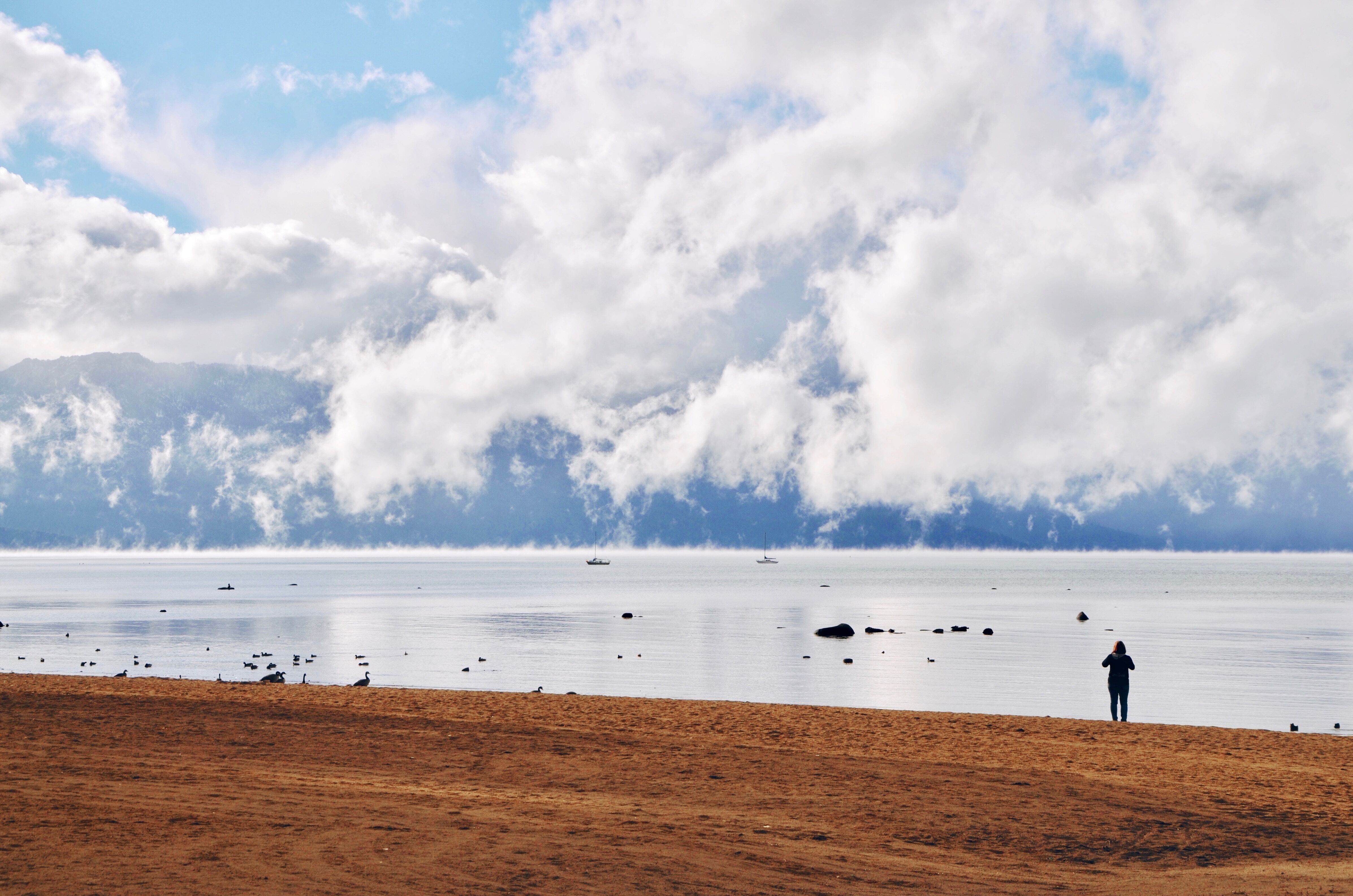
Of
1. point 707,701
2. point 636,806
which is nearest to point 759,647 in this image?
point 707,701

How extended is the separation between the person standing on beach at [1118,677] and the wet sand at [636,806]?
4272mm

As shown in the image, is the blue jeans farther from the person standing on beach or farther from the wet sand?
the wet sand

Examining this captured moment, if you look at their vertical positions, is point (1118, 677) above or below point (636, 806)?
above

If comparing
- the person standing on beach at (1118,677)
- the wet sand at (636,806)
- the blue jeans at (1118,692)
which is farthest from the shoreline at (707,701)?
the wet sand at (636,806)

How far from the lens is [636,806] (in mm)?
17094

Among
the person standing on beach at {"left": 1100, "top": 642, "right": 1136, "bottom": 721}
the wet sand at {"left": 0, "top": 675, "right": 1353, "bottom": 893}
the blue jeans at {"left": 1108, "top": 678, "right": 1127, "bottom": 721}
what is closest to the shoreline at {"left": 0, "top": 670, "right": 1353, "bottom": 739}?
the blue jeans at {"left": 1108, "top": 678, "right": 1127, "bottom": 721}

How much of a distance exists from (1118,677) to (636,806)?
67.6 feet

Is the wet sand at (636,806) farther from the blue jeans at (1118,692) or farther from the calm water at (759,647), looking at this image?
the calm water at (759,647)

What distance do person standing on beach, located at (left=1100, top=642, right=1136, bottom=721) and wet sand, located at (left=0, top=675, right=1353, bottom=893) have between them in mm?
4272

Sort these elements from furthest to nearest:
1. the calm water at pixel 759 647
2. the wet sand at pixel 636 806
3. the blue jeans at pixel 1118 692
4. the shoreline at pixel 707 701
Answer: the calm water at pixel 759 647 < the blue jeans at pixel 1118 692 < the shoreline at pixel 707 701 < the wet sand at pixel 636 806

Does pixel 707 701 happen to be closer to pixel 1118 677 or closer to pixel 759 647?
pixel 1118 677

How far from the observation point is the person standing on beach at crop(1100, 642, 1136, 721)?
32.3 m

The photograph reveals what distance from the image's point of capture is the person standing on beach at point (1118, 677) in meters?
32.3

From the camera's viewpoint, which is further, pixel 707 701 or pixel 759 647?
pixel 759 647
